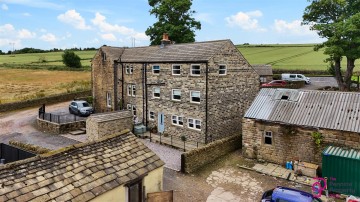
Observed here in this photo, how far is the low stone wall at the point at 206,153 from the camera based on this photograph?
68.7 ft

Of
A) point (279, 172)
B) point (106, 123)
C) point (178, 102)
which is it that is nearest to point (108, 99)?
point (106, 123)

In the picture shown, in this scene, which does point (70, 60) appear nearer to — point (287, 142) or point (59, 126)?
point (59, 126)

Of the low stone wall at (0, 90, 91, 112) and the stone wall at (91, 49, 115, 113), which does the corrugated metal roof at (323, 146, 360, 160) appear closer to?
the stone wall at (91, 49, 115, 113)

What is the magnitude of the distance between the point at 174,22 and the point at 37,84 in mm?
35733

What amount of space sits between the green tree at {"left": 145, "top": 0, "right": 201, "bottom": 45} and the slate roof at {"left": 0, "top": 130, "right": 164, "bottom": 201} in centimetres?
4184

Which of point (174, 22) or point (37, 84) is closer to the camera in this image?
point (174, 22)

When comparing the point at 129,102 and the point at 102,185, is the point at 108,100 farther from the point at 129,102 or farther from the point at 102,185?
the point at 102,185

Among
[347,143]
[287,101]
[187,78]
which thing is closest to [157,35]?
[187,78]

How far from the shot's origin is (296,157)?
2105cm

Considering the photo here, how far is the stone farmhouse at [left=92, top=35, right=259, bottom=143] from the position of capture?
27219 mm

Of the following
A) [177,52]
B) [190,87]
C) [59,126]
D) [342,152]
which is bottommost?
[59,126]

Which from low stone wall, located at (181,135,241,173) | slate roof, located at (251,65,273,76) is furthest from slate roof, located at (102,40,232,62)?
slate roof, located at (251,65,273,76)

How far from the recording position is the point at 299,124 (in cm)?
2072

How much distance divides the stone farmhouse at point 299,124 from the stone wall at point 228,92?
15.1 ft
